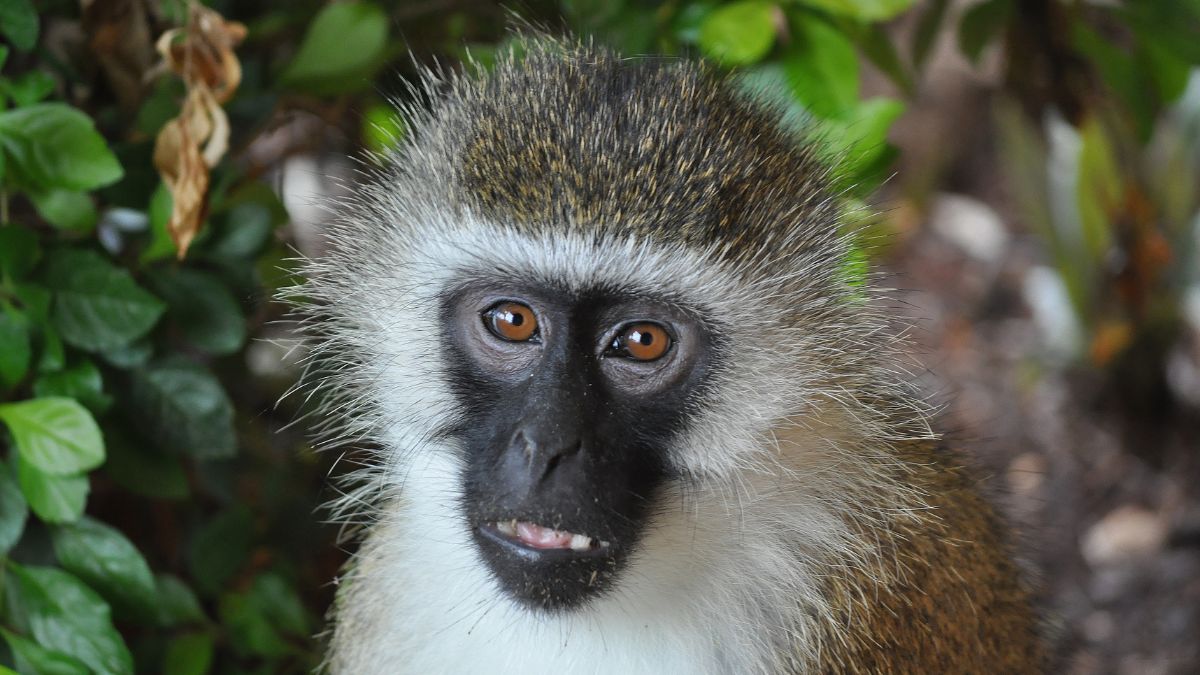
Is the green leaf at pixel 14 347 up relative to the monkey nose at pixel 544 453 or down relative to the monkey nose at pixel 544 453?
up

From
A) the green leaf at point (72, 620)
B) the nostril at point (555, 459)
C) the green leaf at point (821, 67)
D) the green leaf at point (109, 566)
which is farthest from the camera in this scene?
the green leaf at point (821, 67)

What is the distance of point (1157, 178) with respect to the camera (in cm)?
394

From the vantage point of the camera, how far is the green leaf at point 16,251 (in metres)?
1.84

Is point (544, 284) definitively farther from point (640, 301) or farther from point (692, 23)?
point (692, 23)

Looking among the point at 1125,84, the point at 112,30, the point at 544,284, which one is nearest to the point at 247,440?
the point at 112,30

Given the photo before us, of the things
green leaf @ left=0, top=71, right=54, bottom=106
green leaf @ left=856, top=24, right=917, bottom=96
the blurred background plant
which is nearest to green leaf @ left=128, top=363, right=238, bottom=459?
the blurred background plant

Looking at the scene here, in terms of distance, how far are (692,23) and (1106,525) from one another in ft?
7.96

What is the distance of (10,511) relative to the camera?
1867mm

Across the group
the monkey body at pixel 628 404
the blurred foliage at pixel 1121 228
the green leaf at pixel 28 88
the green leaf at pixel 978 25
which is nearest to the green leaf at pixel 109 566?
the monkey body at pixel 628 404

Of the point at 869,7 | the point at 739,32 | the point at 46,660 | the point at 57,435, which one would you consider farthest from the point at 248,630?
the point at 869,7

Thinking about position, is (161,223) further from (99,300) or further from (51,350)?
(51,350)

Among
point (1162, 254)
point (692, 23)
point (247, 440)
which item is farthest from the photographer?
point (1162, 254)

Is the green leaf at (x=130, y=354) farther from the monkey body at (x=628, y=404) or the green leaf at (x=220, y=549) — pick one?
the green leaf at (x=220, y=549)

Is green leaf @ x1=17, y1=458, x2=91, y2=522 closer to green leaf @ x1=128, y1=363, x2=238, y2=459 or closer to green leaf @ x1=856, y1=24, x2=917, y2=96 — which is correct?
green leaf @ x1=128, y1=363, x2=238, y2=459
